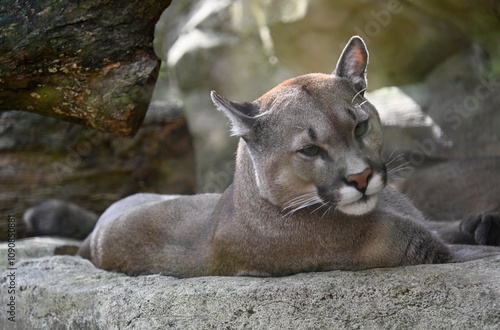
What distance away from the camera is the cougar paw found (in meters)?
5.77

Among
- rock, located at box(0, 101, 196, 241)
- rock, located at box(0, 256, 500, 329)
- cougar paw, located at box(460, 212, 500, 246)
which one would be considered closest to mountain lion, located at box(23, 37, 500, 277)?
rock, located at box(0, 256, 500, 329)

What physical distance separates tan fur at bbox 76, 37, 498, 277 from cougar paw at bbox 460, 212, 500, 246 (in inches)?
35.1

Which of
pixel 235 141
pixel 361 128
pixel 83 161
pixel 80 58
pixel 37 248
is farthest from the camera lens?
pixel 235 141

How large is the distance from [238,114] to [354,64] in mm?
903

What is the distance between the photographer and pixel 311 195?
468 cm

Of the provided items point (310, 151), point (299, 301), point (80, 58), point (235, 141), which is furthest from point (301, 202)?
point (235, 141)

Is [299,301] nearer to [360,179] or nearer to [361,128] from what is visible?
[360,179]

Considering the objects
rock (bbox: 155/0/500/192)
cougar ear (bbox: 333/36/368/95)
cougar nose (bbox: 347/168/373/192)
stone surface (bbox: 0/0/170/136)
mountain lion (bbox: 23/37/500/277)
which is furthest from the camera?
rock (bbox: 155/0/500/192)

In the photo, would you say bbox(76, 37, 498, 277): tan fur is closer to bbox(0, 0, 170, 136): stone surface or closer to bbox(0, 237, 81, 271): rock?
bbox(0, 0, 170, 136): stone surface

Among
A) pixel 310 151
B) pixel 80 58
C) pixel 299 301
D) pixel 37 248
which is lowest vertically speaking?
pixel 299 301

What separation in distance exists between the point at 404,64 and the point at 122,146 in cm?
368

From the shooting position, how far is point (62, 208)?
26.2 feet

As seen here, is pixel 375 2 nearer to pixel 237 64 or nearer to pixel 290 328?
pixel 237 64

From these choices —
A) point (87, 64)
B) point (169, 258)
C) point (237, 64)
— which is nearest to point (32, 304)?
point (169, 258)
